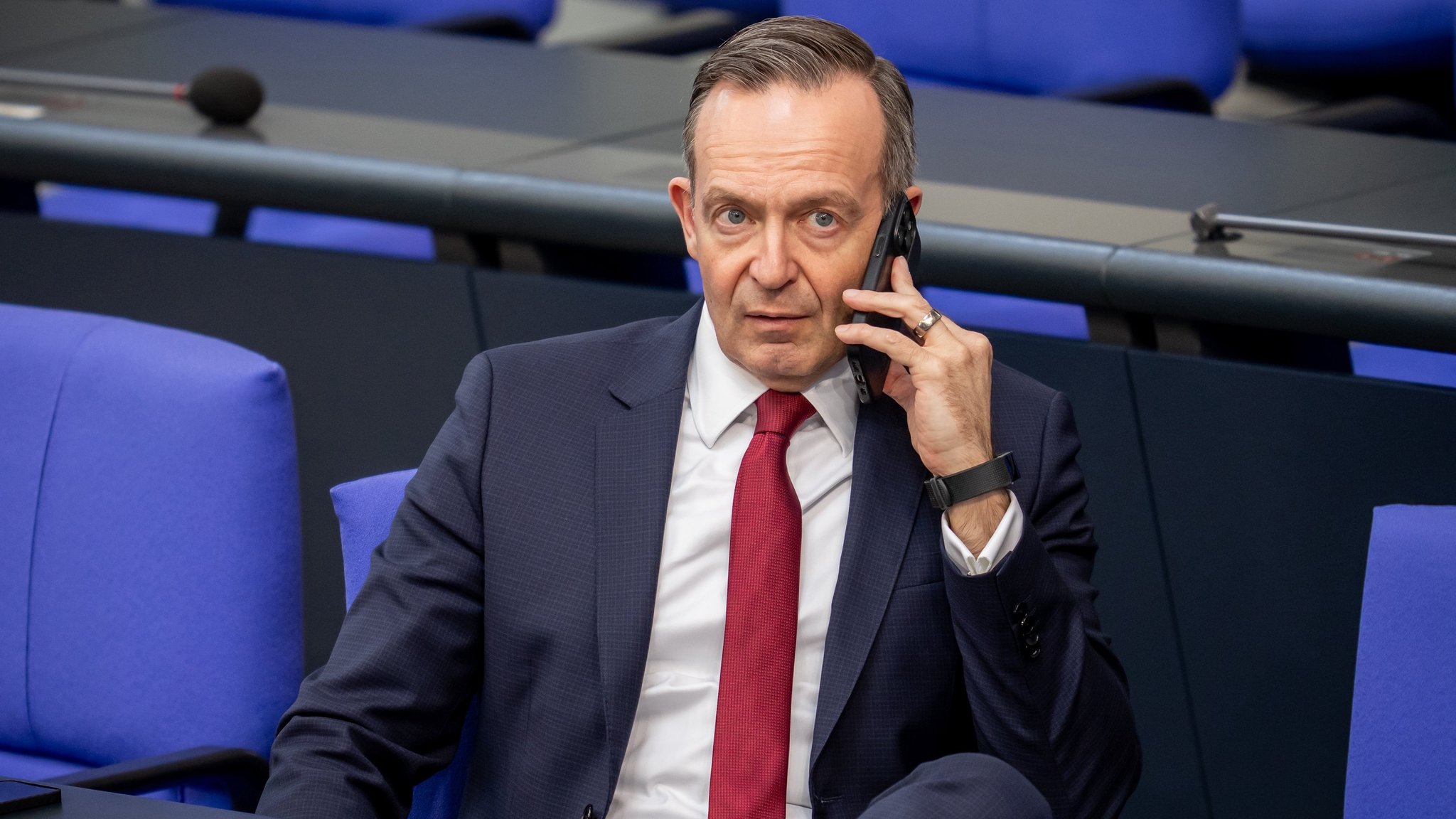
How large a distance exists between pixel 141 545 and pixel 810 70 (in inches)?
32.0

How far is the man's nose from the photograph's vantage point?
160 centimetres

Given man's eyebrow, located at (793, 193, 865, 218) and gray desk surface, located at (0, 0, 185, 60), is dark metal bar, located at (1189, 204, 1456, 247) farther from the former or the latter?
gray desk surface, located at (0, 0, 185, 60)

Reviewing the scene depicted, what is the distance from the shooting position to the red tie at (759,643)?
1.59 m

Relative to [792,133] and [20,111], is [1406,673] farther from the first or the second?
[20,111]

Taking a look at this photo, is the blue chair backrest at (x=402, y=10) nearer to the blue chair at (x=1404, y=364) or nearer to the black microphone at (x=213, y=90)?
the black microphone at (x=213, y=90)

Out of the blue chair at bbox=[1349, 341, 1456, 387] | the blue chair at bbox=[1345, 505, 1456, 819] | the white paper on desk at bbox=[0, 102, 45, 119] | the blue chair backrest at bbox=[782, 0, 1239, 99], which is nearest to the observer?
the blue chair at bbox=[1345, 505, 1456, 819]

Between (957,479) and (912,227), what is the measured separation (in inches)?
10.0

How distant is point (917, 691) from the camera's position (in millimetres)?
1607

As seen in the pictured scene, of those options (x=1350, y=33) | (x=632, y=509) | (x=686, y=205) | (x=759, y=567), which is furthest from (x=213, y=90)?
(x=1350, y=33)

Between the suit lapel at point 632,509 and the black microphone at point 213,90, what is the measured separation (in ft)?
4.14

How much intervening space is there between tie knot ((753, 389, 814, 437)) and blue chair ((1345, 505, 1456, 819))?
501 mm

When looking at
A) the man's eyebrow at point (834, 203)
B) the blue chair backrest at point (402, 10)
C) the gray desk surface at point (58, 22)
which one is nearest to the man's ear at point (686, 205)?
the man's eyebrow at point (834, 203)

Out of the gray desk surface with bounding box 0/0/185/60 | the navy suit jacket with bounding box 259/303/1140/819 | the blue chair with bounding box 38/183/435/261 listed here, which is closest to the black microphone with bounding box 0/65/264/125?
the blue chair with bounding box 38/183/435/261

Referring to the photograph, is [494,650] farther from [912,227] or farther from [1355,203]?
[1355,203]
